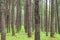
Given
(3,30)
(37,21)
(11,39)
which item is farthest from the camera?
(11,39)

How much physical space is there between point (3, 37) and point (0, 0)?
98.3 inches

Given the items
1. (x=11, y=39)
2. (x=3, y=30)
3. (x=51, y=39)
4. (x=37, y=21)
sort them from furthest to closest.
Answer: (x=51, y=39)
(x=11, y=39)
(x=3, y=30)
(x=37, y=21)

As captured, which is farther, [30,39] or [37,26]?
[30,39]

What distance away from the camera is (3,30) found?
443 inches

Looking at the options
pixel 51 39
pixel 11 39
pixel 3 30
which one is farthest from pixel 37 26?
pixel 51 39

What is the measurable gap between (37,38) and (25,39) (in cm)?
665

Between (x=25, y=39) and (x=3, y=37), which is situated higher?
(x=3, y=37)

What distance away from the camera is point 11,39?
16.5 m

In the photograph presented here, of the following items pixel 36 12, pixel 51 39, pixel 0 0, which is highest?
pixel 0 0

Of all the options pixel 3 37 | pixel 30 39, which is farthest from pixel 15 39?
pixel 3 37

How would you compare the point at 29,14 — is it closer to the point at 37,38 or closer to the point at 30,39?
the point at 30,39

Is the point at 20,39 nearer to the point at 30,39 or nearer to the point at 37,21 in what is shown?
the point at 30,39

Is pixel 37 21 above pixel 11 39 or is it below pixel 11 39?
above

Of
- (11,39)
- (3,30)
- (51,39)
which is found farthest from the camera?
(51,39)
